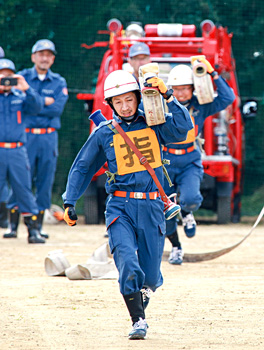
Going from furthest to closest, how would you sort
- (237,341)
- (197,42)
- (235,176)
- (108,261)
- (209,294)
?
(235,176), (197,42), (108,261), (209,294), (237,341)

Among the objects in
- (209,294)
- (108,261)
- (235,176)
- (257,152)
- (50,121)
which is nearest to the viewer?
(209,294)

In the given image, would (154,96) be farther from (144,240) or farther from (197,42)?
(197,42)

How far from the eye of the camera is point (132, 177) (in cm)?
624

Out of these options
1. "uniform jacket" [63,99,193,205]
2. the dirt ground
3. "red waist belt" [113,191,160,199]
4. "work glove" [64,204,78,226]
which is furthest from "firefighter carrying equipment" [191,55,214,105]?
"work glove" [64,204,78,226]

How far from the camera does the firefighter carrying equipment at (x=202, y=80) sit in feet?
30.1

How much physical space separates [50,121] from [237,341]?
24.4ft

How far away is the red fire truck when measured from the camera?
45.3 feet

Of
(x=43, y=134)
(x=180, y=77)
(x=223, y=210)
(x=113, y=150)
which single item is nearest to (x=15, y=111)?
(x=43, y=134)

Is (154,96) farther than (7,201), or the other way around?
(7,201)

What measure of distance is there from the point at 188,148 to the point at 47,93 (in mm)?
3748

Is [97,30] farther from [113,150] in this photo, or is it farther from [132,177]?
[132,177]

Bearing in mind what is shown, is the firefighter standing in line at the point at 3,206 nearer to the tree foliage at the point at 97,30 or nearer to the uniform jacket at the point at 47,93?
the uniform jacket at the point at 47,93

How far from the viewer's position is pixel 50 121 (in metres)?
12.8

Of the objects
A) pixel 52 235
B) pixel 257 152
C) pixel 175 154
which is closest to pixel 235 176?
pixel 257 152
